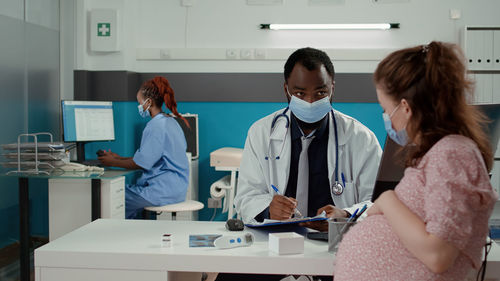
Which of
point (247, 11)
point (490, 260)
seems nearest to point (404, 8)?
point (247, 11)

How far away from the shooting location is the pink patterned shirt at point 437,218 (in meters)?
0.92

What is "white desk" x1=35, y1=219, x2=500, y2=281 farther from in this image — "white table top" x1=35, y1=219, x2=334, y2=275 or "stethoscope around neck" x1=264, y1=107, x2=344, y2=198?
"stethoscope around neck" x1=264, y1=107, x2=344, y2=198

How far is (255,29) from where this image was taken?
445cm

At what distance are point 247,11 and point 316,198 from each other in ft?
9.39

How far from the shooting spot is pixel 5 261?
3.38 m

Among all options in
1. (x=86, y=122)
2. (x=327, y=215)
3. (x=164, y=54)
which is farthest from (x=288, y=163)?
(x=164, y=54)

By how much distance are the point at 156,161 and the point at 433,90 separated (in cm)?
273

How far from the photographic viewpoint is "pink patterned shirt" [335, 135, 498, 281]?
0.92 meters

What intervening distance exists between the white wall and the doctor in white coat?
2.51 m

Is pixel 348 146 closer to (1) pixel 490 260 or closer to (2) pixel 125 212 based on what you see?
(1) pixel 490 260

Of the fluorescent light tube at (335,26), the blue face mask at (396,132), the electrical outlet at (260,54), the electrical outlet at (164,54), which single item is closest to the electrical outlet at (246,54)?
Answer: the electrical outlet at (260,54)

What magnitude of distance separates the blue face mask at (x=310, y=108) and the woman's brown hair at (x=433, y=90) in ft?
2.70

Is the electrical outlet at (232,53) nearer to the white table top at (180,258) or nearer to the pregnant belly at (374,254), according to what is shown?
the white table top at (180,258)

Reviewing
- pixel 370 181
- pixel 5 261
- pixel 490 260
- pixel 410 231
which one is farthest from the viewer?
pixel 5 261
